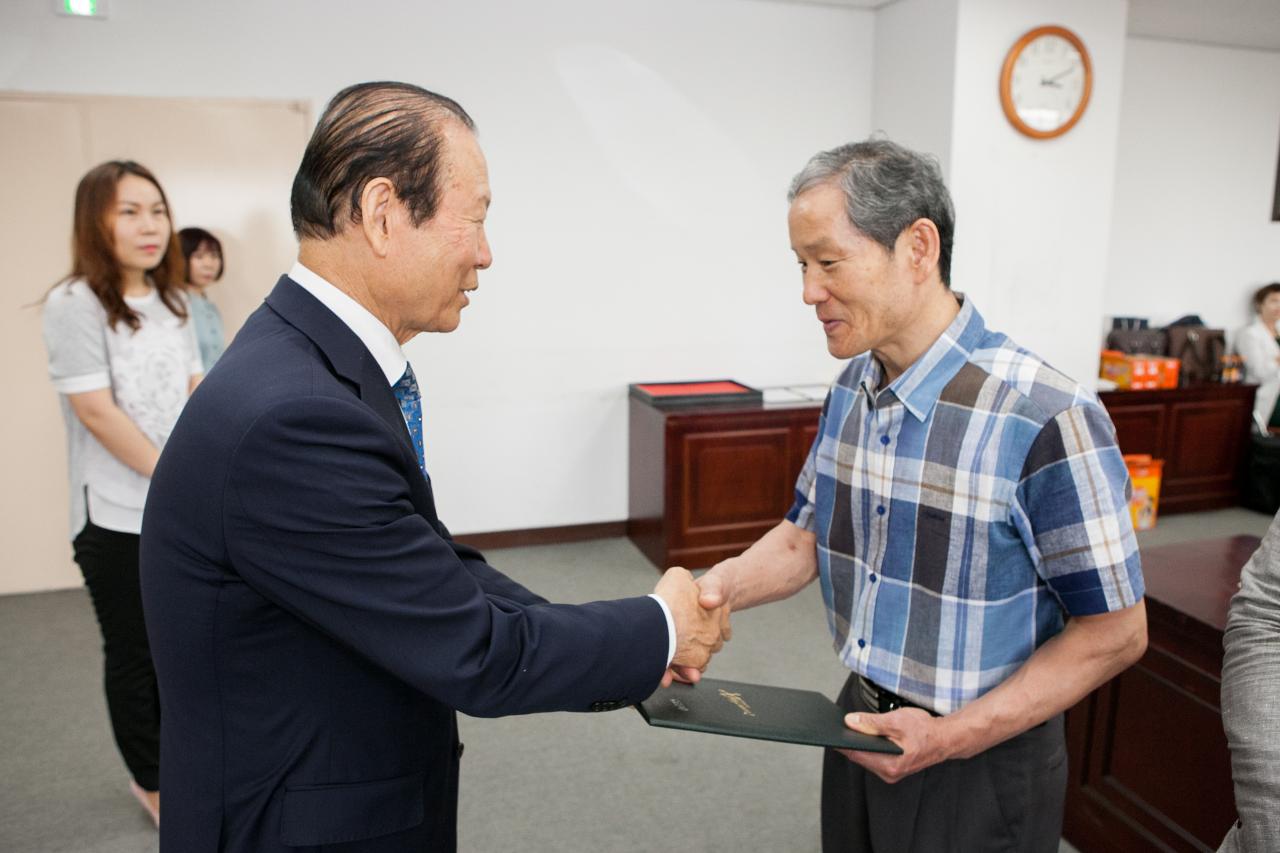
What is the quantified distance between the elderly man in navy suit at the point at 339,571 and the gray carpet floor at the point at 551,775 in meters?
1.51

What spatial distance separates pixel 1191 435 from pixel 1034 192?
187cm

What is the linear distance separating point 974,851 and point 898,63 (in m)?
4.32

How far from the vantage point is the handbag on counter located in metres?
5.32

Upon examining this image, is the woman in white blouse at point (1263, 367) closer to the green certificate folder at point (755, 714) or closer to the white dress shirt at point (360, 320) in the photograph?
the green certificate folder at point (755, 714)

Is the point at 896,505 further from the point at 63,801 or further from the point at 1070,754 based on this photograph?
the point at 63,801

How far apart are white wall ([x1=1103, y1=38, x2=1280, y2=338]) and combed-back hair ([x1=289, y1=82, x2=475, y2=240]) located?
18.3ft

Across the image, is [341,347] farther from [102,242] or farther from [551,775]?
[551,775]

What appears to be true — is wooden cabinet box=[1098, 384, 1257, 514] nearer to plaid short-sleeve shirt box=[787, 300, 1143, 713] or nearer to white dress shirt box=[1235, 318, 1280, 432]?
white dress shirt box=[1235, 318, 1280, 432]

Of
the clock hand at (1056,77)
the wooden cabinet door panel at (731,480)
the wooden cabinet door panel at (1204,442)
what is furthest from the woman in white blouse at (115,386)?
the wooden cabinet door panel at (1204,442)

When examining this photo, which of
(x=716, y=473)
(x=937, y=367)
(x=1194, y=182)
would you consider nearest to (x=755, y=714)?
(x=937, y=367)

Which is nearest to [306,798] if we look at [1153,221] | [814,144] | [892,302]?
[892,302]

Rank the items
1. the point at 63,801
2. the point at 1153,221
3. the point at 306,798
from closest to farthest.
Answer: the point at 306,798
the point at 63,801
the point at 1153,221

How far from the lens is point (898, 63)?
4.70 meters

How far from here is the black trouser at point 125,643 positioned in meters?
2.26
